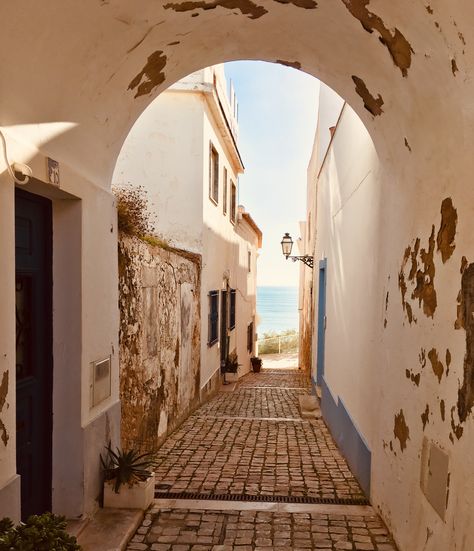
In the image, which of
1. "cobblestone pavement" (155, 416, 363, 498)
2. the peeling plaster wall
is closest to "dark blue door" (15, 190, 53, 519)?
"cobblestone pavement" (155, 416, 363, 498)

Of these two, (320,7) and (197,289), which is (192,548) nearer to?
(320,7)

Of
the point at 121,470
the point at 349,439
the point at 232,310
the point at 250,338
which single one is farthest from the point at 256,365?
the point at 121,470

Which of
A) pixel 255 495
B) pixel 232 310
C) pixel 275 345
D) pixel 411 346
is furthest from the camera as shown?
pixel 275 345

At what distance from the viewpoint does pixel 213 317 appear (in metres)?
11.9

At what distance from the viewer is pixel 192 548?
3.63 m

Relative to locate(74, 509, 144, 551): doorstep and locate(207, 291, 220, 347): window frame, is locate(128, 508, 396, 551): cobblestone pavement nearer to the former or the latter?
locate(74, 509, 144, 551): doorstep

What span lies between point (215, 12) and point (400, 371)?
3045 mm

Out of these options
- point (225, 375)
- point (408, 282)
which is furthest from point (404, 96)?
point (225, 375)

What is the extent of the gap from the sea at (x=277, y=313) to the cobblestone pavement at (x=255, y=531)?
267ft

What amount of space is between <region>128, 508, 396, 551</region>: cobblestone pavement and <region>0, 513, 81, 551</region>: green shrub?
1137 mm

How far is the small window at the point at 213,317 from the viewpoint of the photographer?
37.4 ft

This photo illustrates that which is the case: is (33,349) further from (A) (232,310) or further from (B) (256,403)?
(A) (232,310)

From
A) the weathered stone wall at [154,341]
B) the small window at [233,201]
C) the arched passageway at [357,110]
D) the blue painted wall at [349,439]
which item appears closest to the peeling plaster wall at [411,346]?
the arched passageway at [357,110]

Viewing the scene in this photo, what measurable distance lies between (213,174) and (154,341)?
6.41 m
